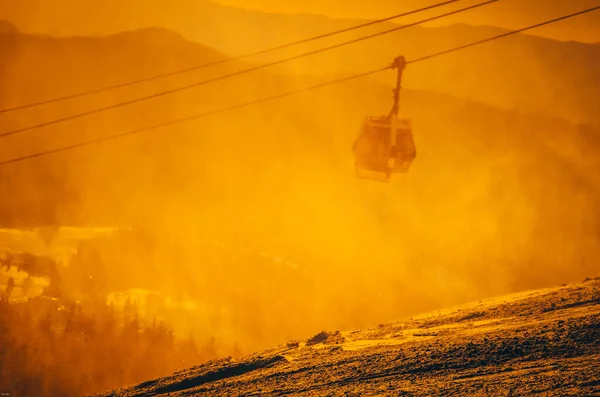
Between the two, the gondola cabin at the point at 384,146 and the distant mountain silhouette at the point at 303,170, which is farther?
the distant mountain silhouette at the point at 303,170

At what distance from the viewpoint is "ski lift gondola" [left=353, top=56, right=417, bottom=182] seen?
1152 centimetres

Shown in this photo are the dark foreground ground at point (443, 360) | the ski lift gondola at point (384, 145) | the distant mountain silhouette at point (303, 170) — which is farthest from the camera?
the distant mountain silhouette at point (303, 170)

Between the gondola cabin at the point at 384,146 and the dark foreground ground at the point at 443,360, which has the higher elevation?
the gondola cabin at the point at 384,146

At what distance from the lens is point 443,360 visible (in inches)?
321

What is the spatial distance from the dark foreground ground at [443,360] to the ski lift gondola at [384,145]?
2.73 m

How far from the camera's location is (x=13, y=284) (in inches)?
1341

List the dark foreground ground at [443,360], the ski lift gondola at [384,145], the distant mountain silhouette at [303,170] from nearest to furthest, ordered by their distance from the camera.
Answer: the dark foreground ground at [443,360] < the ski lift gondola at [384,145] < the distant mountain silhouette at [303,170]

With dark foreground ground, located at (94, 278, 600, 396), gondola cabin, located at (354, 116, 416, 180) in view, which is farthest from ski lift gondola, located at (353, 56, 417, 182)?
dark foreground ground, located at (94, 278, 600, 396)

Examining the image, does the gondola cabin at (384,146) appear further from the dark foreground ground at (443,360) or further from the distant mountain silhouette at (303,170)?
the distant mountain silhouette at (303,170)

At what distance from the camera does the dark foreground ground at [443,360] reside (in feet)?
24.1

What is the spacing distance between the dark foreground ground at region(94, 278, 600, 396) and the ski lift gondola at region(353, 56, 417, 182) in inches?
108

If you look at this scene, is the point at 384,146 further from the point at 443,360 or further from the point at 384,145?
the point at 443,360

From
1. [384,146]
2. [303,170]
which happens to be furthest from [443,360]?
[303,170]

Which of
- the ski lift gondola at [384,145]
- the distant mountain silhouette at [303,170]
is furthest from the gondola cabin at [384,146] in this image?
the distant mountain silhouette at [303,170]
